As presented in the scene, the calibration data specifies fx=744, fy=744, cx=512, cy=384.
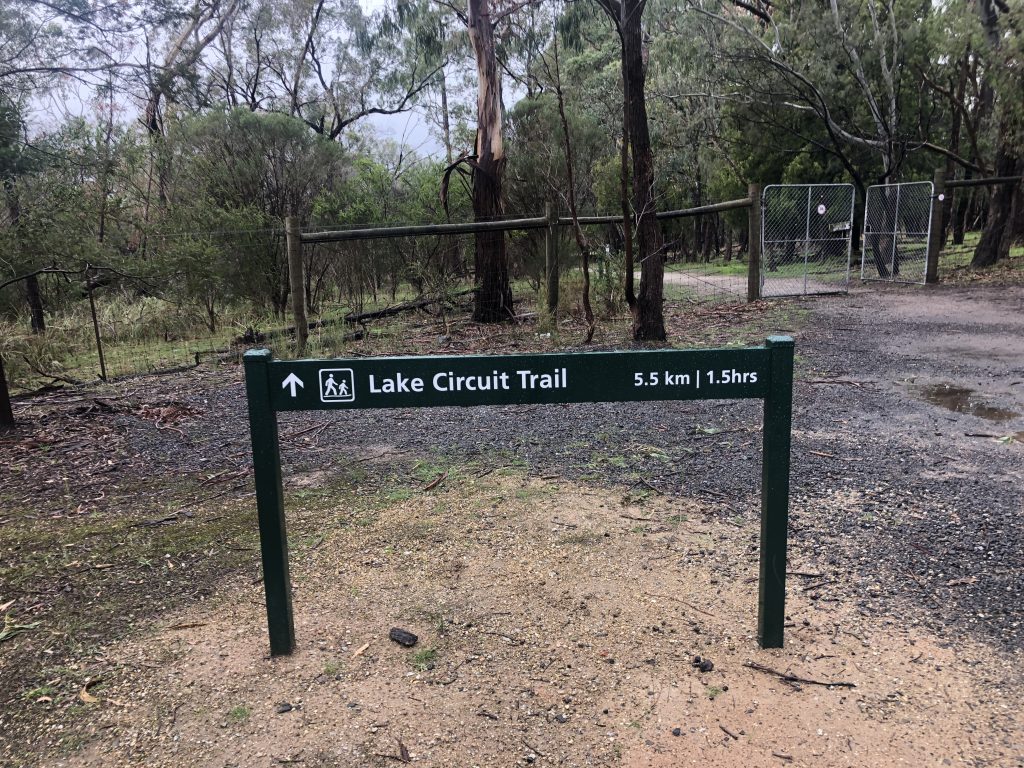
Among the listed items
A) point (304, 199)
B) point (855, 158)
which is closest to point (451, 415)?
point (304, 199)

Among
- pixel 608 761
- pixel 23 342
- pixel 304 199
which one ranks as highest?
pixel 304 199

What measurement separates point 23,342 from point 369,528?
7496 millimetres

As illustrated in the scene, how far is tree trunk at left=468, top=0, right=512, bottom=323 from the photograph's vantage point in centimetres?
1210

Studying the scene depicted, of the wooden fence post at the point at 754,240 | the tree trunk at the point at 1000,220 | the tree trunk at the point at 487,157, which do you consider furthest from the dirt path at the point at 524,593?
the tree trunk at the point at 1000,220

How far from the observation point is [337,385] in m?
2.66

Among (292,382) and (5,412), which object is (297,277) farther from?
(292,382)

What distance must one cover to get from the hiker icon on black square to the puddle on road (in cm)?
536

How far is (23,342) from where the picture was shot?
9281mm

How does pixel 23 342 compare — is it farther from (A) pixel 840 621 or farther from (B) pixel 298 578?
(A) pixel 840 621

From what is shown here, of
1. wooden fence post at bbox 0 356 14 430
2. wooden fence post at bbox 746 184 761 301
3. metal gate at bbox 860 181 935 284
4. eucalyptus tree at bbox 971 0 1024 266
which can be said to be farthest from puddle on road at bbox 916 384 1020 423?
eucalyptus tree at bbox 971 0 1024 266

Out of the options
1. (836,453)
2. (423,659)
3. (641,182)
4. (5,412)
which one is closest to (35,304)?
(5,412)

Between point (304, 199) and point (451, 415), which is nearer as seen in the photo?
point (451, 415)

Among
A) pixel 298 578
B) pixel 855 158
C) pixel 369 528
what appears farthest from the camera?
pixel 855 158

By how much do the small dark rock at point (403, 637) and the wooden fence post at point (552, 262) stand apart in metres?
7.61
